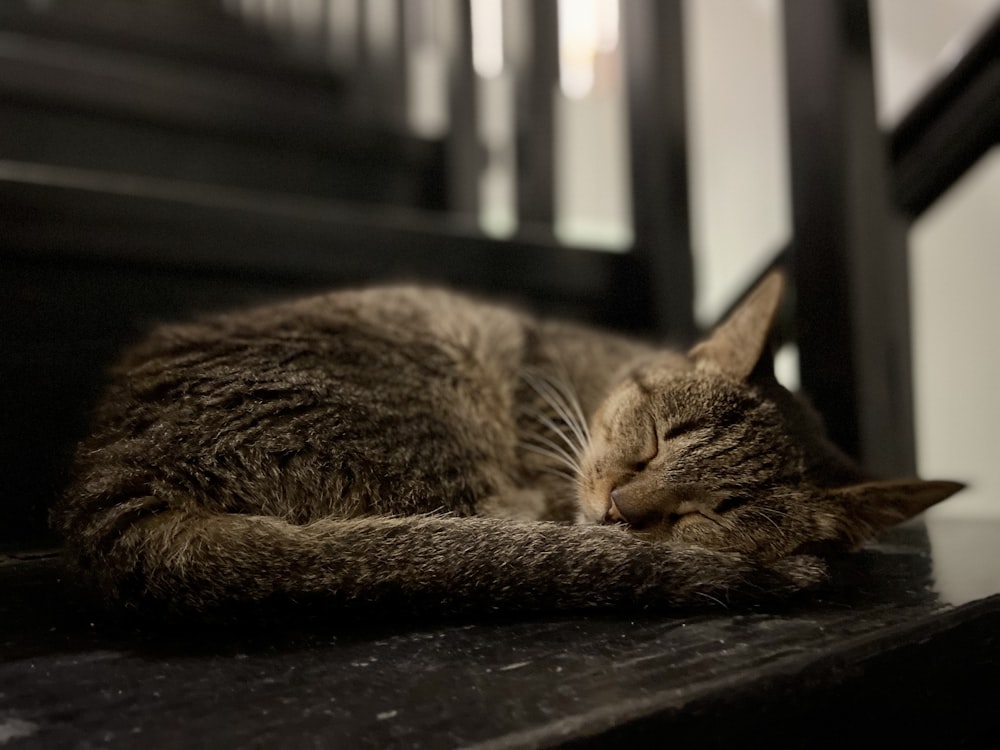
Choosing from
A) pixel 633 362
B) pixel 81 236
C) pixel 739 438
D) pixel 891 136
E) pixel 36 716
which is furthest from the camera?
pixel 891 136

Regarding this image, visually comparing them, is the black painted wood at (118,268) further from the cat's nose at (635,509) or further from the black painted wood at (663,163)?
the cat's nose at (635,509)

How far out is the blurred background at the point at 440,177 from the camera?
1.43 metres

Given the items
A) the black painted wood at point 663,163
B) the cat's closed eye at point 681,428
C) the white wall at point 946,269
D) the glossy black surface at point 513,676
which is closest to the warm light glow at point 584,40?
the white wall at point 946,269

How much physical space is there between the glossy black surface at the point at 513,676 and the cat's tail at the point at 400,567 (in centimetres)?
3

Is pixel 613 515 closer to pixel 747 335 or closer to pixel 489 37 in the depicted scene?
pixel 747 335

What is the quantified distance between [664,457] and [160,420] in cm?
77

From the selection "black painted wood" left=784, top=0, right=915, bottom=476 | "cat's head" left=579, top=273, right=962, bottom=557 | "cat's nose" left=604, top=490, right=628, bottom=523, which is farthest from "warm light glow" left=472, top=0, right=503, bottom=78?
"cat's nose" left=604, top=490, right=628, bottom=523

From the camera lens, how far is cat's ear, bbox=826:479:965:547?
1070mm

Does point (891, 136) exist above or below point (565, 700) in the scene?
above

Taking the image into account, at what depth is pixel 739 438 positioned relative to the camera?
3.86 ft

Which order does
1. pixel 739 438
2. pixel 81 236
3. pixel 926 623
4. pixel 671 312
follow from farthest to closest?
pixel 671 312
pixel 81 236
pixel 739 438
pixel 926 623

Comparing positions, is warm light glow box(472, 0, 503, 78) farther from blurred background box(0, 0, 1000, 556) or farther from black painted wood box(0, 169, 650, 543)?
black painted wood box(0, 169, 650, 543)

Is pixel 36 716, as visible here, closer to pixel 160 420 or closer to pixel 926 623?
pixel 160 420

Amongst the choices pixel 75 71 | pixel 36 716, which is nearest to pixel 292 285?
pixel 75 71
